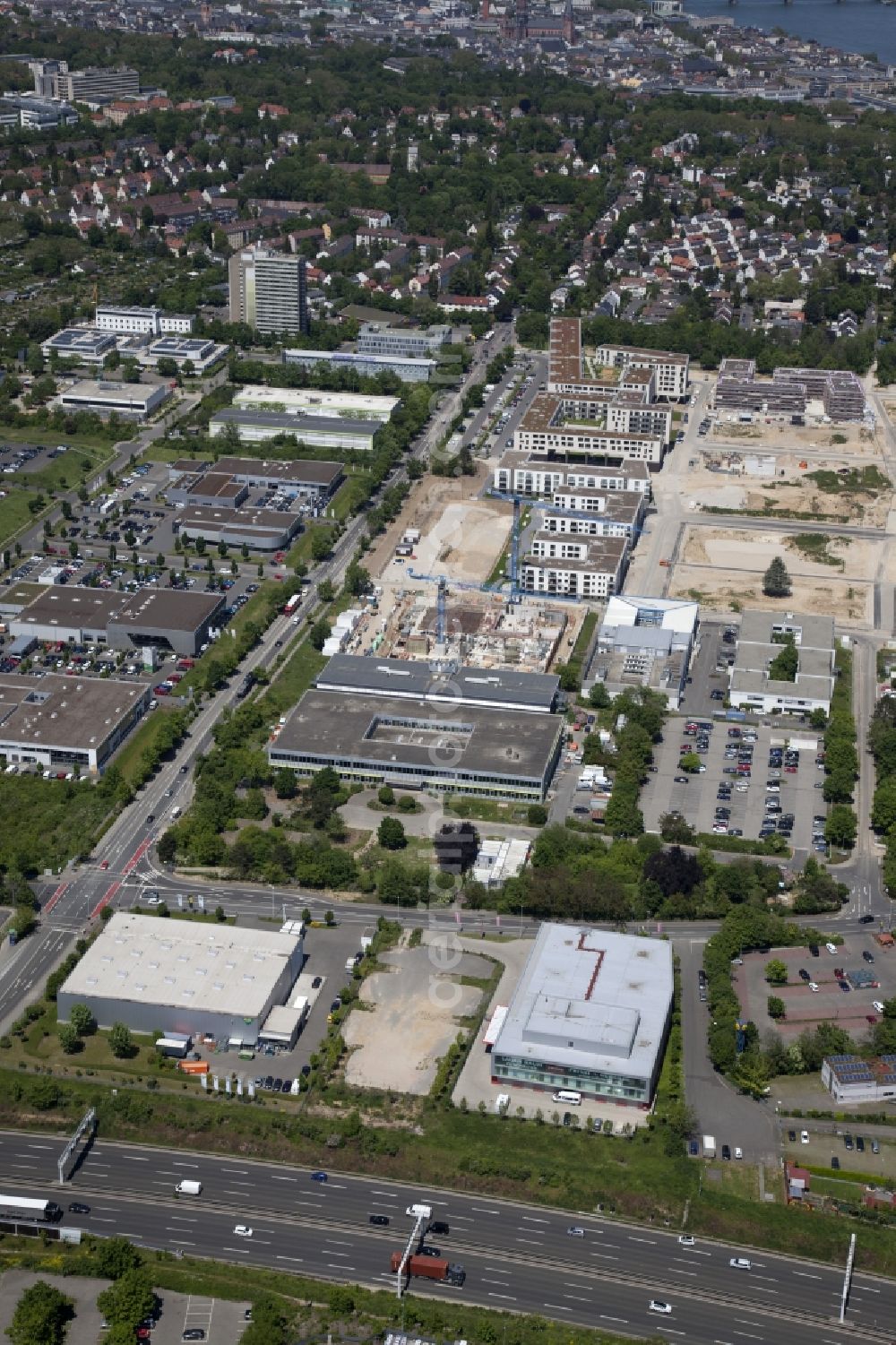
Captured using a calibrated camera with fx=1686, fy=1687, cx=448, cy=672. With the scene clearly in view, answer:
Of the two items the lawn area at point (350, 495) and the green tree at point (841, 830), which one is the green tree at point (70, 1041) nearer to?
the green tree at point (841, 830)

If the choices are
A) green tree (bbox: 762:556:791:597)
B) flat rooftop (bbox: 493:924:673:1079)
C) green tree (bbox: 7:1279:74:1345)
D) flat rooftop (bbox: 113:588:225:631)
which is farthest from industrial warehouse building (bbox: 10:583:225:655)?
green tree (bbox: 7:1279:74:1345)

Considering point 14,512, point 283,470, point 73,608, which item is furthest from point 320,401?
point 73,608

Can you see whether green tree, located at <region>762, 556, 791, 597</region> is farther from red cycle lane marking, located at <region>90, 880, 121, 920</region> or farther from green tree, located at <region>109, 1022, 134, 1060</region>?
green tree, located at <region>109, 1022, 134, 1060</region>

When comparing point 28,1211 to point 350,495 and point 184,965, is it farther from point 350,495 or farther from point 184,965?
point 350,495

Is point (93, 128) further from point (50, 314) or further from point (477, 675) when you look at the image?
point (477, 675)

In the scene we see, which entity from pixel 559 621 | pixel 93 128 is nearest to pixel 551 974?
pixel 559 621
